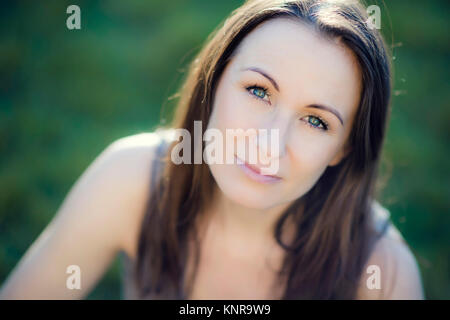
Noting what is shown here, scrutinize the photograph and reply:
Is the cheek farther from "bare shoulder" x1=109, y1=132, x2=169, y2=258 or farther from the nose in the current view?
"bare shoulder" x1=109, y1=132, x2=169, y2=258

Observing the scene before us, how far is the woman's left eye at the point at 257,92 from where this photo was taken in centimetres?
160

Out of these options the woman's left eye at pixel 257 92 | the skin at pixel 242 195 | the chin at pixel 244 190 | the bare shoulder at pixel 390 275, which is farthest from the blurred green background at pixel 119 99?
the woman's left eye at pixel 257 92

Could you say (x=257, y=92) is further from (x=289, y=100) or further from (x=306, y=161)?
(x=306, y=161)

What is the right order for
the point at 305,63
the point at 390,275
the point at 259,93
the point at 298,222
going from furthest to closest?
the point at 298,222, the point at 390,275, the point at 259,93, the point at 305,63

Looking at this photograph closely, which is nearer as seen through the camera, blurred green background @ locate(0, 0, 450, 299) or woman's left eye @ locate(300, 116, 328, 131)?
woman's left eye @ locate(300, 116, 328, 131)

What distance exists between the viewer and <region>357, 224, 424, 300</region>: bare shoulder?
197 cm

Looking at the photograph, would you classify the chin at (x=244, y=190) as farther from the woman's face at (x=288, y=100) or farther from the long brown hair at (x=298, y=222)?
the long brown hair at (x=298, y=222)

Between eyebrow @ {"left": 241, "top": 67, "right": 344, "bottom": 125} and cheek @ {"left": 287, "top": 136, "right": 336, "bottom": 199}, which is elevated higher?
eyebrow @ {"left": 241, "top": 67, "right": 344, "bottom": 125}

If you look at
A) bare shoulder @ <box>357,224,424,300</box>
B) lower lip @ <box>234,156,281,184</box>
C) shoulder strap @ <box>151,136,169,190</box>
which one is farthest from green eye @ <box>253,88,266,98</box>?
bare shoulder @ <box>357,224,424,300</box>

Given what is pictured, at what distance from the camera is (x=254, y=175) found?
1622mm

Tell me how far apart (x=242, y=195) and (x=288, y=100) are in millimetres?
399

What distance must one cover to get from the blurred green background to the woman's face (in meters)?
1.58

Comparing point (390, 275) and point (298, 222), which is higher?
point (298, 222)

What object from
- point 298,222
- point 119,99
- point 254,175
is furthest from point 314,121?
→ point 119,99
